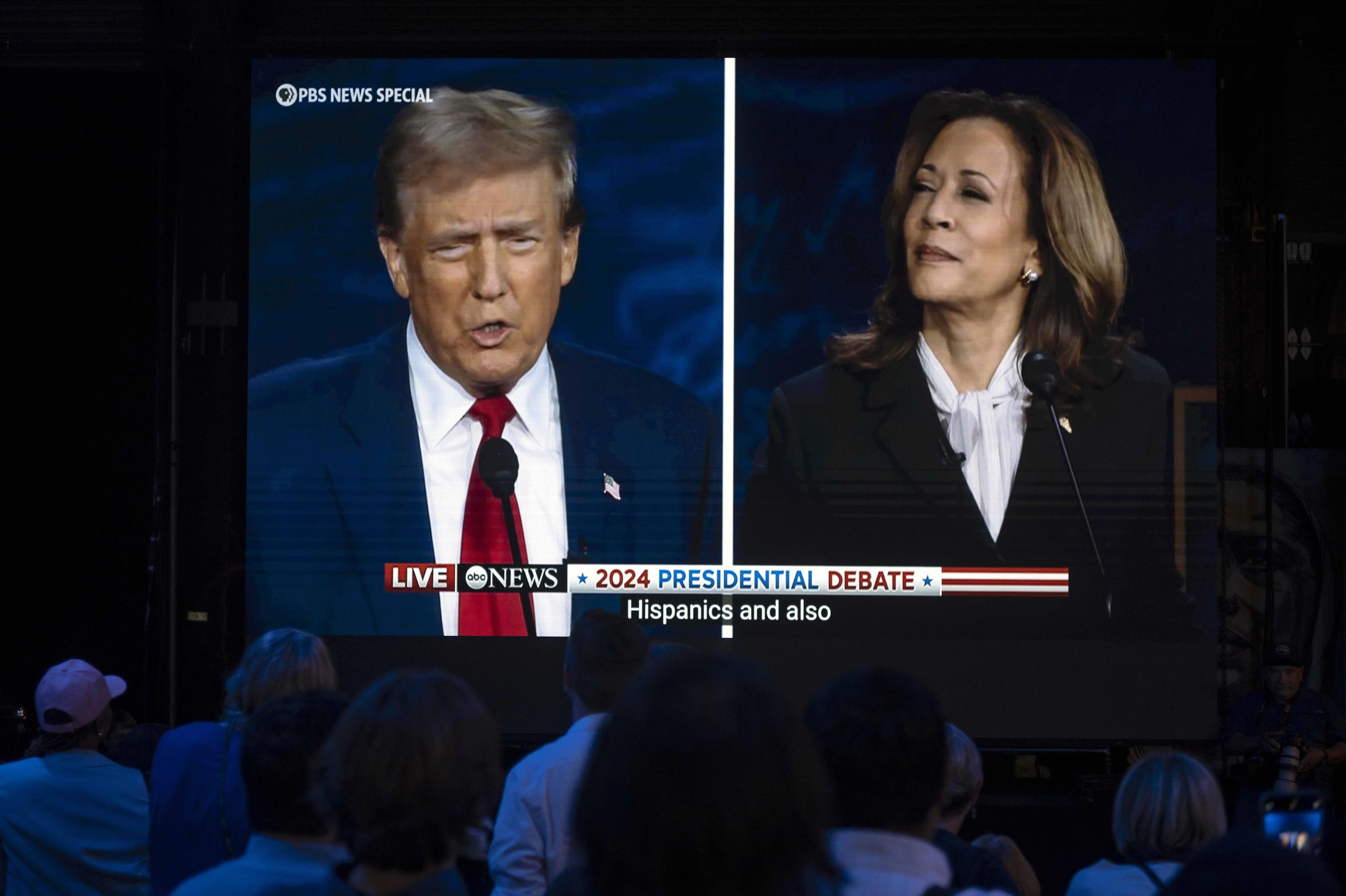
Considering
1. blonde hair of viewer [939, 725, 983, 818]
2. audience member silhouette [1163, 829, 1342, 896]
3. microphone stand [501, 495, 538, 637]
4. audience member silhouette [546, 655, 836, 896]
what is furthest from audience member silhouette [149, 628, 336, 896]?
microphone stand [501, 495, 538, 637]

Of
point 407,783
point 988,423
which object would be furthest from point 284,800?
point 988,423

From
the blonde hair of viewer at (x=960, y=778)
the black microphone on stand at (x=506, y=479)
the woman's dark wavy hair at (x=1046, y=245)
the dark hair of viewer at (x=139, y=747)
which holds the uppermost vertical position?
the woman's dark wavy hair at (x=1046, y=245)

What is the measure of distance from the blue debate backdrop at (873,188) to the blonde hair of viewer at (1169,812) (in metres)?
2.77

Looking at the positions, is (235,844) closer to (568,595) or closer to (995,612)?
(568,595)

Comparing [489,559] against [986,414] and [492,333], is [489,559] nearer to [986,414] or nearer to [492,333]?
[492,333]

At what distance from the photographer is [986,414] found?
4.96 metres

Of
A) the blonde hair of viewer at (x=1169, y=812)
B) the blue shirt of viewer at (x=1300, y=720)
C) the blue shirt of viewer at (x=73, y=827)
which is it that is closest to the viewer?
the blonde hair of viewer at (x=1169, y=812)

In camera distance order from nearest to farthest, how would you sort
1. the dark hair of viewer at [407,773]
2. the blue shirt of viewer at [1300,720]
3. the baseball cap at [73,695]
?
the dark hair of viewer at [407,773] < the baseball cap at [73,695] < the blue shirt of viewer at [1300,720]

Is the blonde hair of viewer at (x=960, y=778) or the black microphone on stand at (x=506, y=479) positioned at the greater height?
the black microphone on stand at (x=506, y=479)

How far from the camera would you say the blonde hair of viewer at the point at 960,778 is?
8.63 feet

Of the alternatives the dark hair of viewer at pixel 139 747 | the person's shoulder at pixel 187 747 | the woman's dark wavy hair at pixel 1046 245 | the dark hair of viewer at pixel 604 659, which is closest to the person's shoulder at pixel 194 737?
the person's shoulder at pixel 187 747

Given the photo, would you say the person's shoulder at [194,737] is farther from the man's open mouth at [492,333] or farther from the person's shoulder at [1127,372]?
the person's shoulder at [1127,372]

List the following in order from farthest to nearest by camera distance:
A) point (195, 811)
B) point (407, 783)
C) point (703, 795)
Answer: point (195, 811) → point (407, 783) → point (703, 795)

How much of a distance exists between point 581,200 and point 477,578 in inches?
59.5
